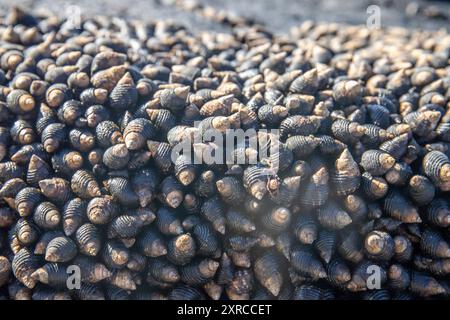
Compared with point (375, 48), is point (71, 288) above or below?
below

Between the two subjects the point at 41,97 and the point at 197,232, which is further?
the point at 41,97

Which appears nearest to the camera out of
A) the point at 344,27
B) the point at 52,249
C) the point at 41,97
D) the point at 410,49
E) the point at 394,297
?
the point at 52,249

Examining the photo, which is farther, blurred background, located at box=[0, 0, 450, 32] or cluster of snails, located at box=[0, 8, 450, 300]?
blurred background, located at box=[0, 0, 450, 32]

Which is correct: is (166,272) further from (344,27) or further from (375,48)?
(344,27)

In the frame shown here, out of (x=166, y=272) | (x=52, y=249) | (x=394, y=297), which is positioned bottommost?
(x=394, y=297)

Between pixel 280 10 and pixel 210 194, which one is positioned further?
pixel 280 10

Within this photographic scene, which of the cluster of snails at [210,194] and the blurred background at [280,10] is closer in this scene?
the cluster of snails at [210,194]

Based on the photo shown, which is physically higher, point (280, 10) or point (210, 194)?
point (280, 10)

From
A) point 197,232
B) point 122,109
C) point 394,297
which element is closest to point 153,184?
point 197,232
